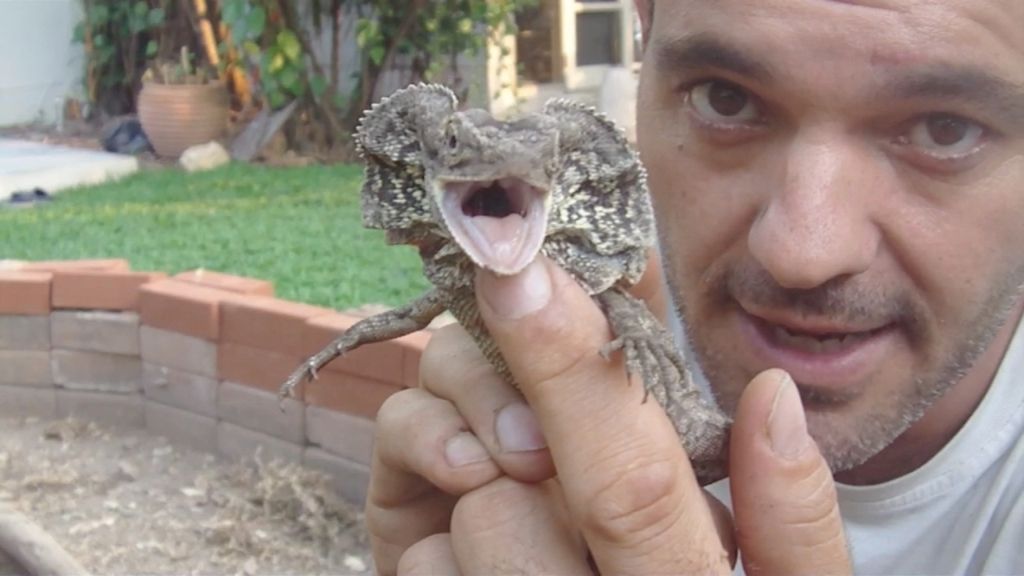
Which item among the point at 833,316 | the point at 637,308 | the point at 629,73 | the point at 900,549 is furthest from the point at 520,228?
the point at 629,73

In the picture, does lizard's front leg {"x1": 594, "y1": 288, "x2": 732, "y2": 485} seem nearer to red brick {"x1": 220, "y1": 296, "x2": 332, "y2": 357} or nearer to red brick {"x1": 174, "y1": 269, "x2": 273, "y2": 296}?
red brick {"x1": 220, "y1": 296, "x2": 332, "y2": 357}

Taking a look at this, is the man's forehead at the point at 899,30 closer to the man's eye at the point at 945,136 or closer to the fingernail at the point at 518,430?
the man's eye at the point at 945,136

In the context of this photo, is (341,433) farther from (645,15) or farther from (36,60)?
(36,60)

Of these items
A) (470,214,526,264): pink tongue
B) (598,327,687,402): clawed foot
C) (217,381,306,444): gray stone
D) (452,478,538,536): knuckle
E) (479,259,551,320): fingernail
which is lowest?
(217,381,306,444): gray stone

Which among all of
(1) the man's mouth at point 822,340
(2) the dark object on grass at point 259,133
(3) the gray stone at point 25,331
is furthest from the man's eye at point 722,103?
(2) the dark object on grass at point 259,133

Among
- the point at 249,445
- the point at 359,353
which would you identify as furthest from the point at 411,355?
the point at 249,445

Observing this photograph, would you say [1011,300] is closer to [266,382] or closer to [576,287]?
[576,287]

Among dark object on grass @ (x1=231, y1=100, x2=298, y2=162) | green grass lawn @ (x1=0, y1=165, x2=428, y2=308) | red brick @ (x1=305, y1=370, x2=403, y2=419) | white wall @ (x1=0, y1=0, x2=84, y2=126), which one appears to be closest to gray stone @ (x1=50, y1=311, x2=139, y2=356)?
green grass lawn @ (x1=0, y1=165, x2=428, y2=308)
